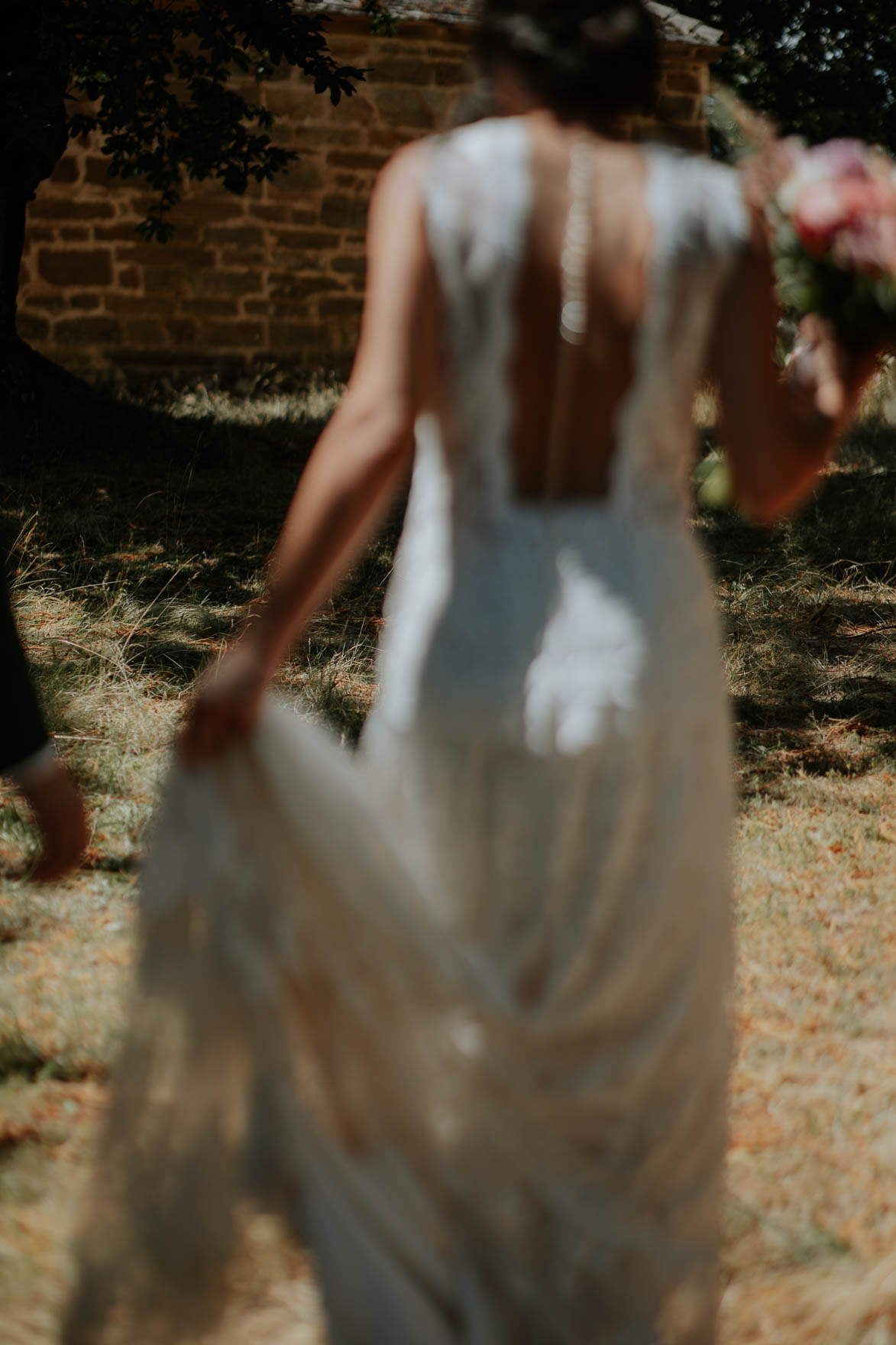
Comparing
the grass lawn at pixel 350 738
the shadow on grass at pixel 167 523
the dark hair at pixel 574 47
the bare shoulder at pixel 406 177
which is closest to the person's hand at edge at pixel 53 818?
the grass lawn at pixel 350 738

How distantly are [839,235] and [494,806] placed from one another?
0.89 meters

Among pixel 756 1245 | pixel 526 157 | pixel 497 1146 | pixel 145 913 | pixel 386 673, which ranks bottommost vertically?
pixel 756 1245

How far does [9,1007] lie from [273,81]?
39.6 ft

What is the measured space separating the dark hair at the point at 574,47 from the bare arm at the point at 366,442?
7.3 inches

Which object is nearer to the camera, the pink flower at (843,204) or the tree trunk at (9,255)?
the pink flower at (843,204)

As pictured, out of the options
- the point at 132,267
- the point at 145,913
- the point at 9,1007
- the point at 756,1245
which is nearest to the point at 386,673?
the point at 145,913

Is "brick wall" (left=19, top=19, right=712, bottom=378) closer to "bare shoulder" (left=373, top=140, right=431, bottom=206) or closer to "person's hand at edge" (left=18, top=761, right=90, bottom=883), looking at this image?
"person's hand at edge" (left=18, top=761, right=90, bottom=883)

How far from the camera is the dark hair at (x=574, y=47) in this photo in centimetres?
156

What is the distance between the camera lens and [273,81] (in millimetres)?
12992

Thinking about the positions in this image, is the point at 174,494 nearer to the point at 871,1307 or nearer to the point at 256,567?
the point at 256,567

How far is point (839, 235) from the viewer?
168 centimetres

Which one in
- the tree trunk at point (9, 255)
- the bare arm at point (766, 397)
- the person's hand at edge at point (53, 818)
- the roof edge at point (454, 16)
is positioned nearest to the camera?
the bare arm at point (766, 397)

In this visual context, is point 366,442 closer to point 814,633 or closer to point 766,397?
point 766,397

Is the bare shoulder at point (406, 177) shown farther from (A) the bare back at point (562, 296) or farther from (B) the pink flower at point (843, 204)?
(B) the pink flower at point (843, 204)
